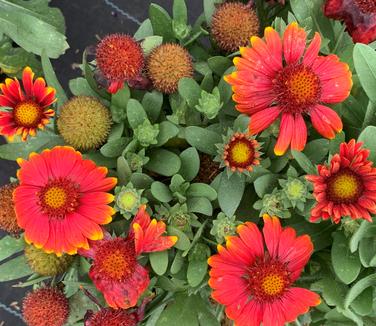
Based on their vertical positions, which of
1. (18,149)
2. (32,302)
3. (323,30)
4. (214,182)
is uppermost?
(323,30)

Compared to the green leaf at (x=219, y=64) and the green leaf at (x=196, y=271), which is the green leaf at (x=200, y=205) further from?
the green leaf at (x=219, y=64)

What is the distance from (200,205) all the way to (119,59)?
29cm

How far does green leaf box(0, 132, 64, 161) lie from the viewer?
1045 millimetres

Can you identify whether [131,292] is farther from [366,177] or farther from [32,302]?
[366,177]

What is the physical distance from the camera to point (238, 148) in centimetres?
86

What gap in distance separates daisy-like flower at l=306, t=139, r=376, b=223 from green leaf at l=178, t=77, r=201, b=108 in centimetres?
26

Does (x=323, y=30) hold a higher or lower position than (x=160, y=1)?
higher

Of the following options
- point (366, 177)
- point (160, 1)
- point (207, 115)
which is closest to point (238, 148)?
point (207, 115)

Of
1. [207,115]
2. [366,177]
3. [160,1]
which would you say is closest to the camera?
[366,177]

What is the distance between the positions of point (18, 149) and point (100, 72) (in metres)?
0.26

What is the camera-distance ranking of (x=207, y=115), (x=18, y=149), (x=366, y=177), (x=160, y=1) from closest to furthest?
(x=366, y=177), (x=207, y=115), (x=18, y=149), (x=160, y=1)

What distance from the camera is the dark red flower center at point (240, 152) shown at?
0.86m

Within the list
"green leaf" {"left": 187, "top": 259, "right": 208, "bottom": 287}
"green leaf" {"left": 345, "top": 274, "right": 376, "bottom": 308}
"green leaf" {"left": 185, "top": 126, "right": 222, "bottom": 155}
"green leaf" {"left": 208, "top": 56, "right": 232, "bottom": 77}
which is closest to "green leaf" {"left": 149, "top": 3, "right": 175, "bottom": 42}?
"green leaf" {"left": 208, "top": 56, "right": 232, "bottom": 77}

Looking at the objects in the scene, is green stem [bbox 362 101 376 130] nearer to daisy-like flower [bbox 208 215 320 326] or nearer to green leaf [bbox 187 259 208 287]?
daisy-like flower [bbox 208 215 320 326]
